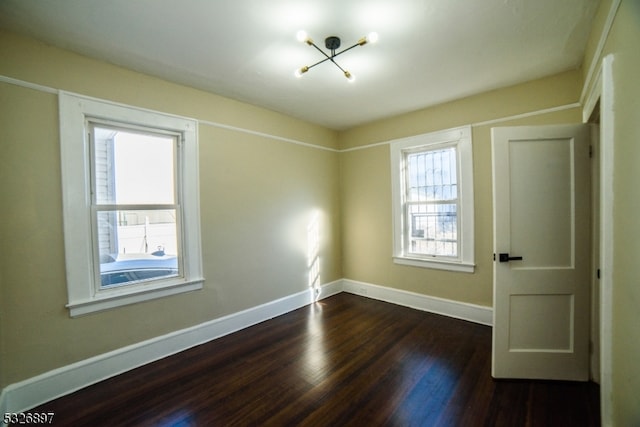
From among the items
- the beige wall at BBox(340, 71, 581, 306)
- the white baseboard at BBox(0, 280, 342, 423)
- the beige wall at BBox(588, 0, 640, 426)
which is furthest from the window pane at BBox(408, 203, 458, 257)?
the white baseboard at BBox(0, 280, 342, 423)

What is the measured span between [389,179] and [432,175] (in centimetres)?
59

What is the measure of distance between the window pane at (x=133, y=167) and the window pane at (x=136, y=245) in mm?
153

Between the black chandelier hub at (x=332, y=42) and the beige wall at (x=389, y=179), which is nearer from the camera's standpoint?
the black chandelier hub at (x=332, y=42)

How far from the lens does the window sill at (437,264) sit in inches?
125

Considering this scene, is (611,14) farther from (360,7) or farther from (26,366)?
(26,366)

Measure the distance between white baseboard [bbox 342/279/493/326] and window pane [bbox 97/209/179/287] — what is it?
2.68 m

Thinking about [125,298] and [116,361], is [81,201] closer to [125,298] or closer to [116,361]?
[125,298]

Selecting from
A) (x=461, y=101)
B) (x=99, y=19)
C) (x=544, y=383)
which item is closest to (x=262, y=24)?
(x=99, y=19)

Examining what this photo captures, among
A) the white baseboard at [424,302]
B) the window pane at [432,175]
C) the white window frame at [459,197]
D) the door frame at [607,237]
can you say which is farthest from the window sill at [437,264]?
the door frame at [607,237]

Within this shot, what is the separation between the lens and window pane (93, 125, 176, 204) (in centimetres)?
228

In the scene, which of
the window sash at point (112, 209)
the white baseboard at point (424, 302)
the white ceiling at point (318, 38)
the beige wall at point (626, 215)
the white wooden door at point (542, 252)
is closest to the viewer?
the beige wall at point (626, 215)

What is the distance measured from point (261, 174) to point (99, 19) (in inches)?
75.2

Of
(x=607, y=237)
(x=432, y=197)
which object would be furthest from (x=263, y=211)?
(x=607, y=237)

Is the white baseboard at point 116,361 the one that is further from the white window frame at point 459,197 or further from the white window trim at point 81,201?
the white window frame at point 459,197
